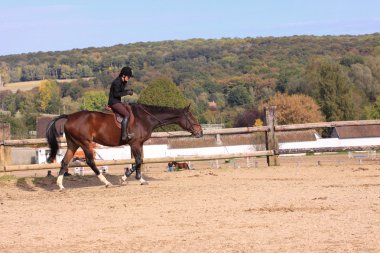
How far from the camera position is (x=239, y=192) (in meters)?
12.1

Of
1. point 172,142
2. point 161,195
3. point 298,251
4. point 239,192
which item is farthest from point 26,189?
point 172,142

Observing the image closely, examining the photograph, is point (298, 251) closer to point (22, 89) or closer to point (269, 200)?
point (269, 200)

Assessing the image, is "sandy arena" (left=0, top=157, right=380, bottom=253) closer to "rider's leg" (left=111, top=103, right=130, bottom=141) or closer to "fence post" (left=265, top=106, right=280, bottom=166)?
"rider's leg" (left=111, top=103, right=130, bottom=141)

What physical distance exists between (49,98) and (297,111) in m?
71.0

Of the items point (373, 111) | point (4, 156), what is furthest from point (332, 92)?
point (4, 156)

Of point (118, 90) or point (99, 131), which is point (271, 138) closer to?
point (118, 90)

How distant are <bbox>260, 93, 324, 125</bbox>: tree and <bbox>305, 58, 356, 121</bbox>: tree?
8.94 feet

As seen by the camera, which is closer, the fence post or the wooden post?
the wooden post

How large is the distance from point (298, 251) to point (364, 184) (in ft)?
21.2

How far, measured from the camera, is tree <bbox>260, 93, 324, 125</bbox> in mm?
81125

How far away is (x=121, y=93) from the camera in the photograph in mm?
14172

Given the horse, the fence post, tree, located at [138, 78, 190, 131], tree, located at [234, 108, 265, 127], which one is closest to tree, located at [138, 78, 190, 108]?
tree, located at [138, 78, 190, 131]

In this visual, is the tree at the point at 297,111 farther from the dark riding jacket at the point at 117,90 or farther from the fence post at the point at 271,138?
the dark riding jacket at the point at 117,90

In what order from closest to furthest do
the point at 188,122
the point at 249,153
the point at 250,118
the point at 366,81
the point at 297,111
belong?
the point at 188,122 → the point at 249,153 → the point at 297,111 → the point at 250,118 → the point at 366,81
